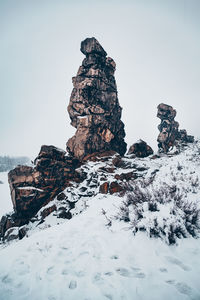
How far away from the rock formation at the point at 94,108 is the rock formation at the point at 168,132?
11964 millimetres

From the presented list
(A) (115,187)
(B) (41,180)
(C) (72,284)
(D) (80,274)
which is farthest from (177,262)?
(B) (41,180)

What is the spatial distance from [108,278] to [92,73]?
30.4m

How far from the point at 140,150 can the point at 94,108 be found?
11737mm

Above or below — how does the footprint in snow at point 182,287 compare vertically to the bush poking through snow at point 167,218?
below

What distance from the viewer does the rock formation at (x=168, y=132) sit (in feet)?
108

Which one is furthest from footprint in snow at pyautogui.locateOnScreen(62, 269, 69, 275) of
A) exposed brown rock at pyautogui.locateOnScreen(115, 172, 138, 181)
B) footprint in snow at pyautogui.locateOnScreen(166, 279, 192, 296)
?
exposed brown rock at pyautogui.locateOnScreen(115, 172, 138, 181)

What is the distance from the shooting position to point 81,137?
23672mm

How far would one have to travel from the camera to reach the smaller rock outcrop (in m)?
23.8

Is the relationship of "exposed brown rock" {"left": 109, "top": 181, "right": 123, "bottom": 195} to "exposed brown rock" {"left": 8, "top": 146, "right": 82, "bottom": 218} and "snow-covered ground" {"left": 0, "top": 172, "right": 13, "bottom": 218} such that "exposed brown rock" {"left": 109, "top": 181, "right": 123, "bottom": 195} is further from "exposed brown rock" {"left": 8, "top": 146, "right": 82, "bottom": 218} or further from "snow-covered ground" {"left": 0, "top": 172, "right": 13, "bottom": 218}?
"snow-covered ground" {"left": 0, "top": 172, "right": 13, "bottom": 218}

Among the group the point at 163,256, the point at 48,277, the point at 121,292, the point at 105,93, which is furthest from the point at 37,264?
the point at 105,93

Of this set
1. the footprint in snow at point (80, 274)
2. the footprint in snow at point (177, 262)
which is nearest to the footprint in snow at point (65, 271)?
the footprint in snow at point (80, 274)

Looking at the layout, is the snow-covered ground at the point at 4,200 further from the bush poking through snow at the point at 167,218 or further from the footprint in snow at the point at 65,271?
the bush poking through snow at the point at 167,218

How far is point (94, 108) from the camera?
25.3 m

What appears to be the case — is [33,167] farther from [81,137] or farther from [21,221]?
[81,137]
